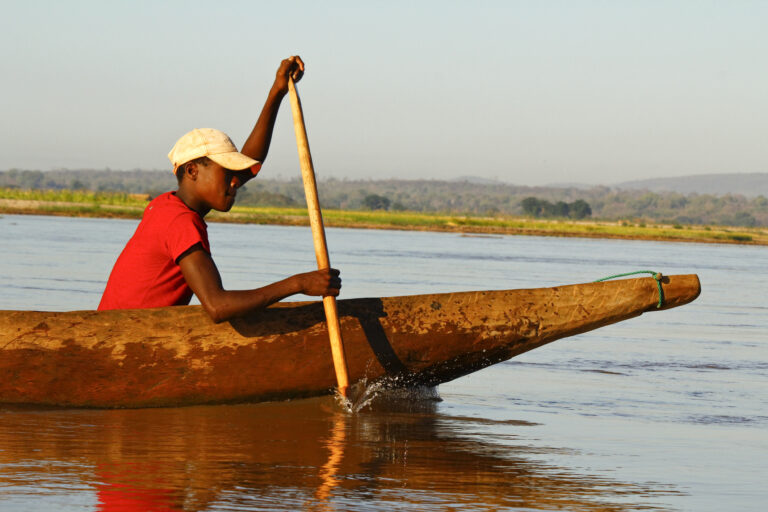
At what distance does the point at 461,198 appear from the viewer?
15400 cm

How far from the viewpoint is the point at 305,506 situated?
4.01 m

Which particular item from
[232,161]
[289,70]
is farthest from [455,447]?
[289,70]

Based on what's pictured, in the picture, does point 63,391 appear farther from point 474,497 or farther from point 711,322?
point 711,322

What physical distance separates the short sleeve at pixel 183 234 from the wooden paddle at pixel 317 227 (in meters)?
0.67

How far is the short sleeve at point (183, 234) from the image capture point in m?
4.66

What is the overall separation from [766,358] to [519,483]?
5892 millimetres

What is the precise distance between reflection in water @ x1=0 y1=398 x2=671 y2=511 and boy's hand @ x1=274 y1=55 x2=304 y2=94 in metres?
1.81

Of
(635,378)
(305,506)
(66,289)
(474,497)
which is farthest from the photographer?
(66,289)

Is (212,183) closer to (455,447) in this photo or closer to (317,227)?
(317,227)

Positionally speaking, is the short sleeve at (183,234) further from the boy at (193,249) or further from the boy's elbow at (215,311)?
the boy's elbow at (215,311)

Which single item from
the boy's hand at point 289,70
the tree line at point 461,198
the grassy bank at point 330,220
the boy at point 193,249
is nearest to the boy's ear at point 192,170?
the boy at point 193,249

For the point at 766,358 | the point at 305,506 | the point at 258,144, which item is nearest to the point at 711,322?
the point at 766,358

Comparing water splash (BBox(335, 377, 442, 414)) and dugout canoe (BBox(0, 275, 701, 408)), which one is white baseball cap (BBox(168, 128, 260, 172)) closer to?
dugout canoe (BBox(0, 275, 701, 408))

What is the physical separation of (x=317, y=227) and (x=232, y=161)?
0.65 meters
